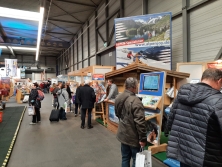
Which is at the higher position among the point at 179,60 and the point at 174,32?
the point at 174,32

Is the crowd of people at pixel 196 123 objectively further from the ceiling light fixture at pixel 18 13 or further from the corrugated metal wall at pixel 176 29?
the ceiling light fixture at pixel 18 13

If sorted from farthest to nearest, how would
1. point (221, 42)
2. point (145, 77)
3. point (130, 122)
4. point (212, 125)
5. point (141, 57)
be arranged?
1. point (141, 57)
2. point (221, 42)
3. point (145, 77)
4. point (130, 122)
5. point (212, 125)

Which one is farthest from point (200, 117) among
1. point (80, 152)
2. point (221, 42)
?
point (221, 42)

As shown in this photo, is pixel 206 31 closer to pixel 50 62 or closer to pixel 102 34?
pixel 102 34

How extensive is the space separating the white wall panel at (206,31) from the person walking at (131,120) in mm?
3256

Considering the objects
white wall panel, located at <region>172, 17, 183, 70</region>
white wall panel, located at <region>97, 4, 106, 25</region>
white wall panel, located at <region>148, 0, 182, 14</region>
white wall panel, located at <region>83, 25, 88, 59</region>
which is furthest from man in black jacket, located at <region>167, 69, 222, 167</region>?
white wall panel, located at <region>83, 25, 88, 59</region>

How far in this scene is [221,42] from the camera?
12.4ft

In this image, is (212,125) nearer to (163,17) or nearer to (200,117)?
(200,117)

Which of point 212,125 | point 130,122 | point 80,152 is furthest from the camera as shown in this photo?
point 80,152

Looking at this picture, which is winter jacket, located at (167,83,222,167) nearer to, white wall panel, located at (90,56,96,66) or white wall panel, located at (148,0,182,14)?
white wall panel, located at (148,0,182,14)

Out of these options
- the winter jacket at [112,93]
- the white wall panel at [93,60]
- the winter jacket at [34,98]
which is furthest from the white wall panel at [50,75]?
the winter jacket at [112,93]

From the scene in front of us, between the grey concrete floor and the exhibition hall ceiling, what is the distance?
6254 millimetres

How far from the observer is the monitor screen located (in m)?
3.19

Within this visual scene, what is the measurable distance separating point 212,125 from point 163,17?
379 centimetres
